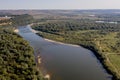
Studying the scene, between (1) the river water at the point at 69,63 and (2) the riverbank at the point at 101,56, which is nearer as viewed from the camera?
(1) the river water at the point at 69,63

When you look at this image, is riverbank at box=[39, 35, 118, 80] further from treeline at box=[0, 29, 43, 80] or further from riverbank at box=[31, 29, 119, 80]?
treeline at box=[0, 29, 43, 80]

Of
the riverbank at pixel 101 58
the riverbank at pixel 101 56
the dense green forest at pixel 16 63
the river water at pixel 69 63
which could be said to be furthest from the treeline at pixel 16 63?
the riverbank at pixel 101 56

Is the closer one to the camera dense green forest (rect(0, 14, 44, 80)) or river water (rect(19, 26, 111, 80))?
dense green forest (rect(0, 14, 44, 80))

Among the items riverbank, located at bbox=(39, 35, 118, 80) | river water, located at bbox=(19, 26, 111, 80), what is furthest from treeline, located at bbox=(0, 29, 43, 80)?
riverbank, located at bbox=(39, 35, 118, 80)

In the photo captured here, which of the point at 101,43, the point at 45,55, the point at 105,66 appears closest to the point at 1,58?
the point at 45,55

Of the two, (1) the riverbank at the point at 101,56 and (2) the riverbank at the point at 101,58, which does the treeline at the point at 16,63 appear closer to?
(2) the riverbank at the point at 101,58

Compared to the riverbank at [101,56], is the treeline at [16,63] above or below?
above
